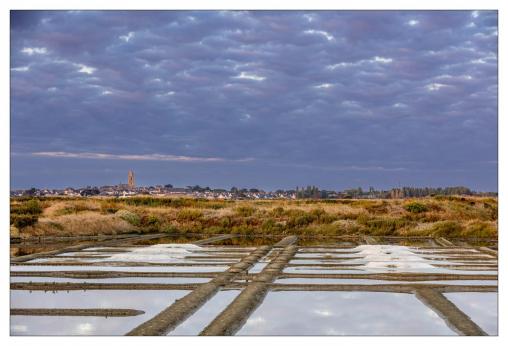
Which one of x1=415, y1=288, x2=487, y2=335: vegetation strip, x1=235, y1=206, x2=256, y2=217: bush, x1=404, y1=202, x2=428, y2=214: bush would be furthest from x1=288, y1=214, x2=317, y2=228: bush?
x1=415, y1=288, x2=487, y2=335: vegetation strip

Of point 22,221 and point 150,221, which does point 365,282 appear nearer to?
point 22,221

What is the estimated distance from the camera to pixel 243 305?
18.4 ft

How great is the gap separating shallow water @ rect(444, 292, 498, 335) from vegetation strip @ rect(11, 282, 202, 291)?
8.91 ft

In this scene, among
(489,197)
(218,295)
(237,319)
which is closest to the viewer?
(237,319)

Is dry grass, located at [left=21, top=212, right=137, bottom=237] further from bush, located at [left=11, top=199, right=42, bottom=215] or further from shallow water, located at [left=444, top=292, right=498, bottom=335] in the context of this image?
shallow water, located at [left=444, top=292, right=498, bottom=335]

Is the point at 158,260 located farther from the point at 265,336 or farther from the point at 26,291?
the point at 265,336

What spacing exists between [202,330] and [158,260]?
4.83 meters

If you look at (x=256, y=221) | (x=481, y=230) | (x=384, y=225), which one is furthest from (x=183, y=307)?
(x=256, y=221)

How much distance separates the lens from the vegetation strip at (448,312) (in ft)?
15.6

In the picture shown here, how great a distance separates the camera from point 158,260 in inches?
372

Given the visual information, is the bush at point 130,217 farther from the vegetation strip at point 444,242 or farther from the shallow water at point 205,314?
the shallow water at point 205,314

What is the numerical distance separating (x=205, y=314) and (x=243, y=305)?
1.42 feet

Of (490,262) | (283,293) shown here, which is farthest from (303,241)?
(283,293)
